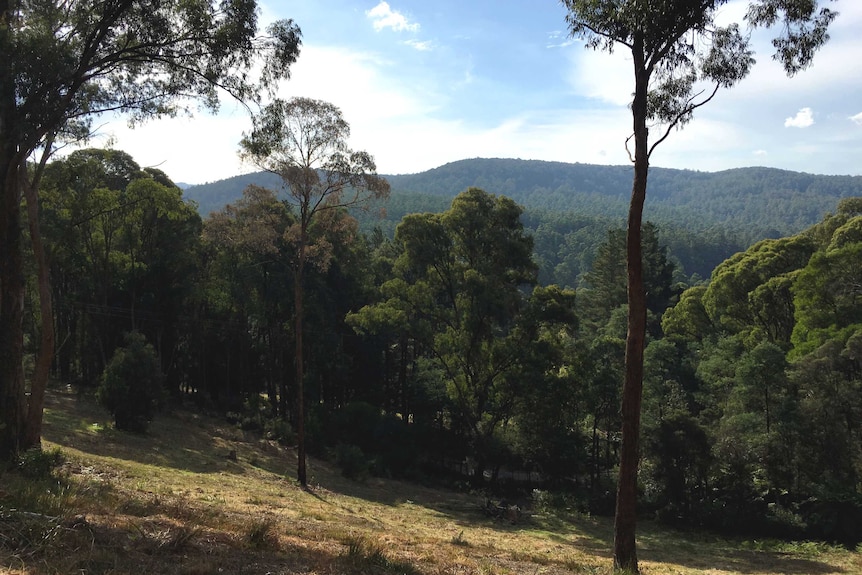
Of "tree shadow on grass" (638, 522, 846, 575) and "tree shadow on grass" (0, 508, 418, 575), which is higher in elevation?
"tree shadow on grass" (0, 508, 418, 575)

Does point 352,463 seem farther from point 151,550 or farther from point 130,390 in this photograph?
point 151,550

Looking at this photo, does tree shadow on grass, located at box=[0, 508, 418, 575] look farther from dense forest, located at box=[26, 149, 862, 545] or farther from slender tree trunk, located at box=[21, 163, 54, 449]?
dense forest, located at box=[26, 149, 862, 545]

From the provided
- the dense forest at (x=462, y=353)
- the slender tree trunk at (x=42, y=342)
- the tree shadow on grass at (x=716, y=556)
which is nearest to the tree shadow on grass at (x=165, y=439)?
the dense forest at (x=462, y=353)

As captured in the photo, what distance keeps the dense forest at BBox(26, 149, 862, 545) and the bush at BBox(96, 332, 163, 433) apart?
0.34 feet

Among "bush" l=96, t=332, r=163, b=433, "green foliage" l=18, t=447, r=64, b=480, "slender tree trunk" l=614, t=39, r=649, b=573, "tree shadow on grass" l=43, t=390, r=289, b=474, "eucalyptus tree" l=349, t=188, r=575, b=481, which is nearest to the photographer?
"green foliage" l=18, t=447, r=64, b=480

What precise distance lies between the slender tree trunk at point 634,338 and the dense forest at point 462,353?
13.1 meters

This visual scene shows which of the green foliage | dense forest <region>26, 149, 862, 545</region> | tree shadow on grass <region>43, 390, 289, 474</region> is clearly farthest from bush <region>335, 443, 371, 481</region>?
the green foliage

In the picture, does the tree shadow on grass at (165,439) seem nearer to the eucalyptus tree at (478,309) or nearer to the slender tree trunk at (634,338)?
the eucalyptus tree at (478,309)

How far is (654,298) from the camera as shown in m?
55.5

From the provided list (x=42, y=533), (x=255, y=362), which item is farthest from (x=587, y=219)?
(x=42, y=533)

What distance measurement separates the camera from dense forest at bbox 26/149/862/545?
21.6m

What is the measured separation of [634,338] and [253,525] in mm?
6516

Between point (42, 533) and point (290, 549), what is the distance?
284cm

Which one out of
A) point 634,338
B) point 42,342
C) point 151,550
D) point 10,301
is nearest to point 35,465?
point 10,301
